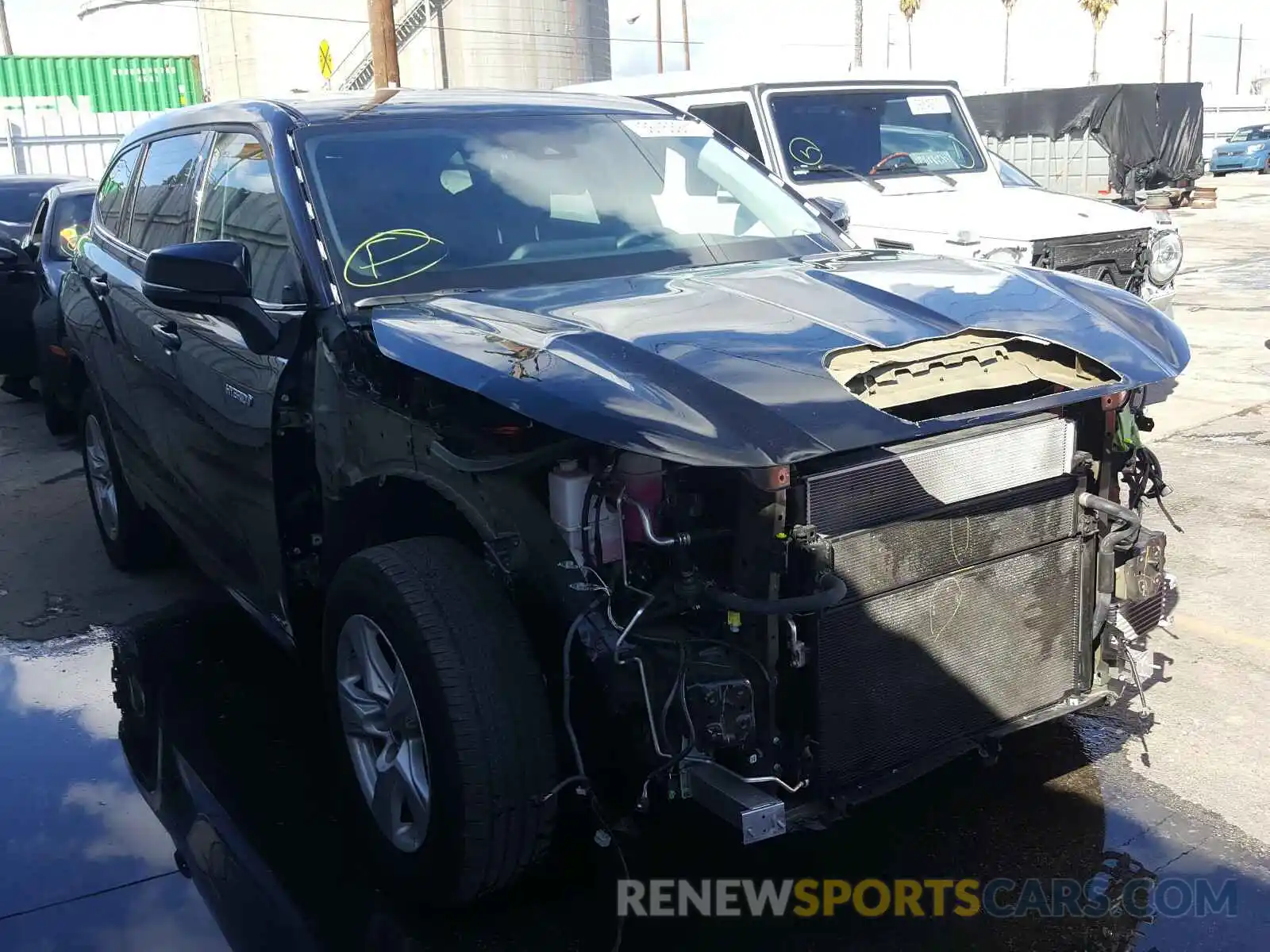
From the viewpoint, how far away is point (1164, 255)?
8.41m

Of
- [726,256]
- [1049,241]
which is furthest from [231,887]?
[1049,241]

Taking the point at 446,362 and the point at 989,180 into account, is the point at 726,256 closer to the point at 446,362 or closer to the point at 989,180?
the point at 446,362

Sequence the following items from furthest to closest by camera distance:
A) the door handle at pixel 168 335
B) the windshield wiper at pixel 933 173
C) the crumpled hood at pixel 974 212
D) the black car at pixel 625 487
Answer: the windshield wiper at pixel 933 173
the crumpled hood at pixel 974 212
the door handle at pixel 168 335
the black car at pixel 625 487

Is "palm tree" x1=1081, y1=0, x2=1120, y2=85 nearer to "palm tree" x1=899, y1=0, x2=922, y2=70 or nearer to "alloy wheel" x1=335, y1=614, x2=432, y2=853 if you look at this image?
"palm tree" x1=899, y1=0, x2=922, y2=70

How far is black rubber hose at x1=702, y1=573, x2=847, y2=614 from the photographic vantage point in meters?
2.59

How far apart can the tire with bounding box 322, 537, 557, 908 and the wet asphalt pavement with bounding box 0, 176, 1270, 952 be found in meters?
0.21

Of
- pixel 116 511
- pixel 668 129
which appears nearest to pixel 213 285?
pixel 668 129

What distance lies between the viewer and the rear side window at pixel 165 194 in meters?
4.44

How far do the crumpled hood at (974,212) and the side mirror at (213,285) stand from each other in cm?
524

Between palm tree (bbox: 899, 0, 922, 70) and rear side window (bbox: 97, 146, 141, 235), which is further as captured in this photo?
palm tree (bbox: 899, 0, 922, 70)

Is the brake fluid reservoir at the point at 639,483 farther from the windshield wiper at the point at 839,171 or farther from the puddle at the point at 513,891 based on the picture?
the windshield wiper at the point at 839,171

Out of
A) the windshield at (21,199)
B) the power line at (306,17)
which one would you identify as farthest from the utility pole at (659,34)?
the windshield at (21,199)

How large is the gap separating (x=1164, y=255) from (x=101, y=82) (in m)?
32.5

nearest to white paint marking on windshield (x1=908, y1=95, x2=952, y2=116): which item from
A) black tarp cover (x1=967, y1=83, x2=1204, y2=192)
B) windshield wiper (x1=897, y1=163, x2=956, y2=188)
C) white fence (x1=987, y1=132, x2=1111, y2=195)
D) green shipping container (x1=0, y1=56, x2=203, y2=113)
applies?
windshield wiper (x1=897, y1=163, x2=956, y2=188)
